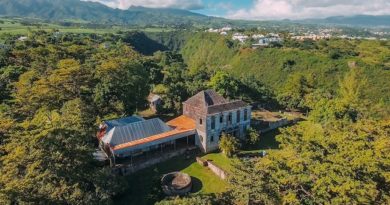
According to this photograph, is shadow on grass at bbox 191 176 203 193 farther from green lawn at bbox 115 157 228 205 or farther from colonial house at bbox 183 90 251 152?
colonial house at bbox 183 90 251 152

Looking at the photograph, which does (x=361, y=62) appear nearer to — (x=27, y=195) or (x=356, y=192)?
(x=356, y=192)

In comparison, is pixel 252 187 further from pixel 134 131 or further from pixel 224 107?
pixel 134 131

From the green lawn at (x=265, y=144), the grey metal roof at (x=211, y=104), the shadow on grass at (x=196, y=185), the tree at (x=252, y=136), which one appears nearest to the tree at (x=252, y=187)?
the shadow on grass at (x=196, y=185)

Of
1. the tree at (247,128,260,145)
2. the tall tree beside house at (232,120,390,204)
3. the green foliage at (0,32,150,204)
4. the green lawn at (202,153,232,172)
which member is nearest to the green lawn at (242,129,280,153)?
the tree at (247,128,260,145)

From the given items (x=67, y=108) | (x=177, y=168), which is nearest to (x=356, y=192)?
(x=177, y=168)

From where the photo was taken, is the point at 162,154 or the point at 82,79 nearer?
the point at 162,154

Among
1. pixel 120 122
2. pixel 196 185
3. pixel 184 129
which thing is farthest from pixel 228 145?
pixel 120 122

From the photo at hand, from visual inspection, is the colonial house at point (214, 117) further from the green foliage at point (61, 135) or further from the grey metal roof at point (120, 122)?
the green foliage at point (61, 135)
